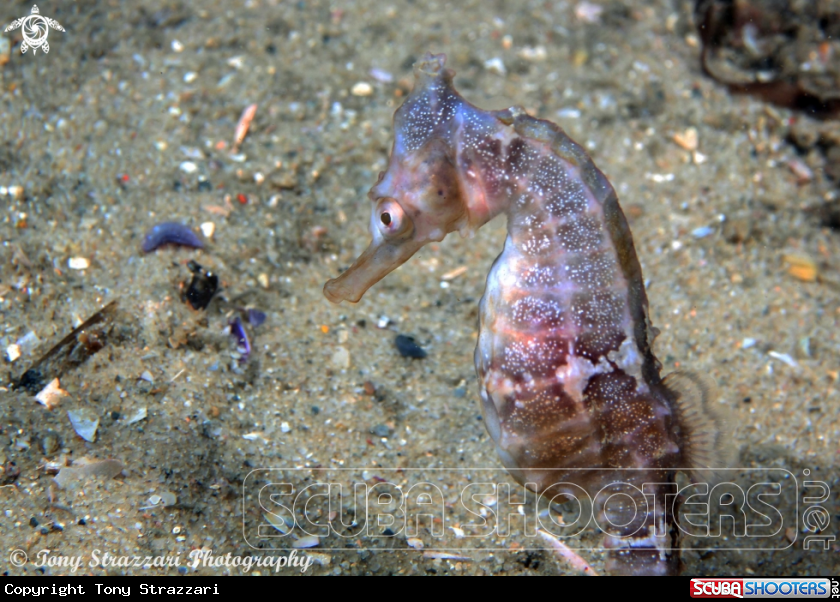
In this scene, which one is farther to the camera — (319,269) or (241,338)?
(319,269)

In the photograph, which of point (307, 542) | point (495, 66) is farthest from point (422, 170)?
point (495, 66)

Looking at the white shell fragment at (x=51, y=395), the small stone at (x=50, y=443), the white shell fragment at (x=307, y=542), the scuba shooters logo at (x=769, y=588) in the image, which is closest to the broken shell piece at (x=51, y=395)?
the white shell fragment at (x=51, y=395)

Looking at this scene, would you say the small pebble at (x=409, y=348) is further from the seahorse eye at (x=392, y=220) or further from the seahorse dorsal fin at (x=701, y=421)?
the seahorse dorsal fin at (x=701, y=421)

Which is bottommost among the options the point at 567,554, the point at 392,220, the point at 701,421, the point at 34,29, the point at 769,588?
the point at 567,554

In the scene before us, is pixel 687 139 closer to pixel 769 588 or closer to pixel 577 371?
pixel 577 371

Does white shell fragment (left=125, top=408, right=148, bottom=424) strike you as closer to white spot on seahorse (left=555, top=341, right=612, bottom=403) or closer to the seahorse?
the seahorse

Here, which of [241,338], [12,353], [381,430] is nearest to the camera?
[12,353]

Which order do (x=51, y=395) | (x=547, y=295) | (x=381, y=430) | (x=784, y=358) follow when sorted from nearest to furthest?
(x=547, y=295) → (x=51, y=395) → (x=381, y=430) → (x=784, y=358)

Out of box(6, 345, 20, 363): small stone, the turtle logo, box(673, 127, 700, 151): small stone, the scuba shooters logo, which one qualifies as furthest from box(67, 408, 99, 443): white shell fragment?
box(673, 127, 700, 151): small stone
